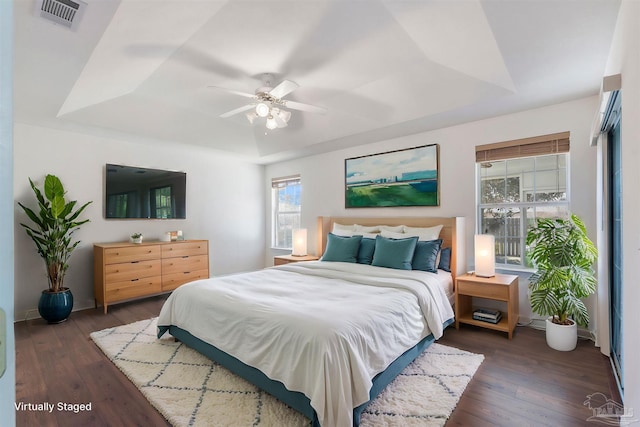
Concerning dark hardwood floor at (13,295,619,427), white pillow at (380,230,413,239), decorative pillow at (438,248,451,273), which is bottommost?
dark hardwood floor at (13,295,619,427)

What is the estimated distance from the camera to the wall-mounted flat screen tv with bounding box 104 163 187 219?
4.31 m

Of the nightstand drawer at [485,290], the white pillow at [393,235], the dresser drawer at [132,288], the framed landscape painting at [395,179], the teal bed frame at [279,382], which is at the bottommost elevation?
the teal bed frame at [279,382]

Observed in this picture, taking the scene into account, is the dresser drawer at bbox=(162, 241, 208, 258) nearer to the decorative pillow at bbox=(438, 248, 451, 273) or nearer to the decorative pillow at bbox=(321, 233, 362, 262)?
the decorative pillow at bbox=(321, 233, 362, 262)

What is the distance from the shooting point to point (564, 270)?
8.69 feet

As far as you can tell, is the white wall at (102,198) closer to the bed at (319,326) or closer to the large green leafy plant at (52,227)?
the large green leafy plant at (52,227)

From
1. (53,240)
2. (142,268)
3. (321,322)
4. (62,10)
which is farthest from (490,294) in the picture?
(53,240)

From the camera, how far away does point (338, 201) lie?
16.8 ft

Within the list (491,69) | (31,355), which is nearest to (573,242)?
(491,69)

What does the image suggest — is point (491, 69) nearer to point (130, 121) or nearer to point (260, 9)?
point (260, 9)

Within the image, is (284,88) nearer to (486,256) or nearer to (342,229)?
(342,229)

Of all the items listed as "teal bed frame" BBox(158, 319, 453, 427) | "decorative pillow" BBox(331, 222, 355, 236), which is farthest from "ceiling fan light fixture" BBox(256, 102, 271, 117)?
"decorative pillow" BBox(331, 222, 355, 236)

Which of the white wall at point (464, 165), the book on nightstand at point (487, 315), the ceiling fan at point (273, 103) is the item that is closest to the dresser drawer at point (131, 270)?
the white wall at point (464, 165)

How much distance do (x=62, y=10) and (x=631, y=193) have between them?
11.2 feet

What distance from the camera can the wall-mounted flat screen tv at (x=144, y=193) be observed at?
14.1 feet
